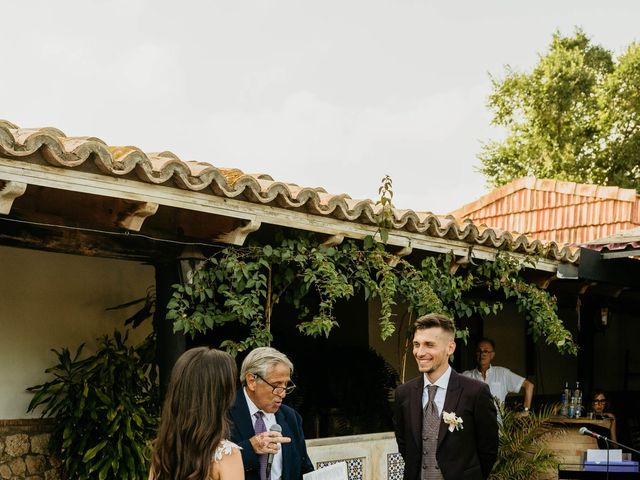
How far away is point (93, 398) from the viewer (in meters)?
6.62

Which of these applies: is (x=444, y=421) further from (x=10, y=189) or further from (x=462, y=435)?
(x=10, y=189)

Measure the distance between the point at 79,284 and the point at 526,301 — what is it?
13.4 ft

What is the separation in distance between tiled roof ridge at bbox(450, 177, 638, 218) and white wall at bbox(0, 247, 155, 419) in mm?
11561

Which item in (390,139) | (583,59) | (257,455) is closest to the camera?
(257,455)

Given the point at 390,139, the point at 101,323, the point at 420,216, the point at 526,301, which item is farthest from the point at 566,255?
the point at 390,139

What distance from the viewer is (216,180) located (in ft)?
19.5

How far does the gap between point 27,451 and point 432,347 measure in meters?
3.05

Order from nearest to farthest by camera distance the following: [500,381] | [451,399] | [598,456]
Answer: [451,399], [598,456], [500,381]

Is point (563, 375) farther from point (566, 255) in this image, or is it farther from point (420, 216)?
point (420, 216)

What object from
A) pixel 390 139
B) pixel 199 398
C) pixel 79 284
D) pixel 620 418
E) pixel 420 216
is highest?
pixel 390 139

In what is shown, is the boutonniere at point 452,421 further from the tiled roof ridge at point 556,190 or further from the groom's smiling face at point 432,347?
the tiled roof ridge at point 556,190

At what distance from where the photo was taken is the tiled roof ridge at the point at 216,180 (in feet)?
16.5

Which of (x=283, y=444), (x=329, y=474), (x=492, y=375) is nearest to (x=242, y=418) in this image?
(x=283, y=444)

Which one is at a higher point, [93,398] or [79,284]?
[79,284]
